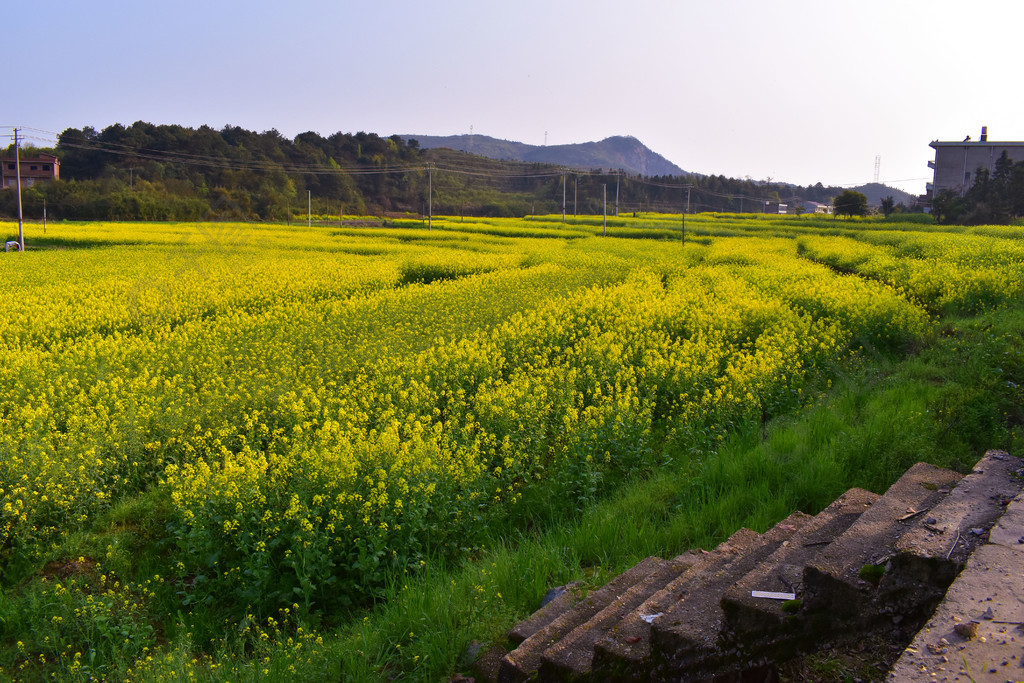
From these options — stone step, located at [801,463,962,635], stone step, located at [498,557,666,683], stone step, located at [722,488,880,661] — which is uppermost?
stone step, located at [801,463,962,635]

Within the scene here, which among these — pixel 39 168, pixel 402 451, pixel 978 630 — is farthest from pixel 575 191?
pixel 978 630

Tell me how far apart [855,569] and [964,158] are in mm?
67848

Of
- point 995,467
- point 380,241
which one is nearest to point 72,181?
point 380,241

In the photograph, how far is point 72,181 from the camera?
4991cm

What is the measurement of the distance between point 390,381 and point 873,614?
6180mm

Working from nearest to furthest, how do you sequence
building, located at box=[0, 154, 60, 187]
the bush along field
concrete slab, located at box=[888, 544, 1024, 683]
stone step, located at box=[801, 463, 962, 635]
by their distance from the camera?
concrete slab, located at box=[888, 544, 1024, 683] < stone step, located at box=[801, 463, 962, 635] < the bush along field < building, located at box=[0, 154, 60, 187]

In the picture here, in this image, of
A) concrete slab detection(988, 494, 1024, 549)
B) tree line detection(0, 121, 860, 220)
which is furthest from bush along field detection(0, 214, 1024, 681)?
tree line detection(0, 121, 860, 220)

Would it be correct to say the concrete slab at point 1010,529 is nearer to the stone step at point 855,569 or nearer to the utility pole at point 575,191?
the stone step at point 855,569

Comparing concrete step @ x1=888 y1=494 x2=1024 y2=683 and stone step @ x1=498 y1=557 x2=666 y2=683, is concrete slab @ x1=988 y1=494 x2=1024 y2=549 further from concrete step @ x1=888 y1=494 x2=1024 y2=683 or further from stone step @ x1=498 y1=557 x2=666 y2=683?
stone step @ x1=498 y1=557 x2=666 y2=683

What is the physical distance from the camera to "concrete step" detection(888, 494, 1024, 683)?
2.27 metres

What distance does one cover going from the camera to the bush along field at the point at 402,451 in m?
4.50

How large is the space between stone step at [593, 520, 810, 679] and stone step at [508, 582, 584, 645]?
0.58 meters

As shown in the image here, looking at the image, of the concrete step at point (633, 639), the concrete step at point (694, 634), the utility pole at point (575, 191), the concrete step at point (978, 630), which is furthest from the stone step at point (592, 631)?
the utility pole at point (575, 191)

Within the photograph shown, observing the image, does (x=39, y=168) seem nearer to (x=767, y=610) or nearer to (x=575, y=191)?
(x=575, y=191)
